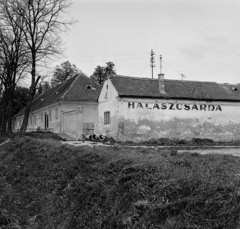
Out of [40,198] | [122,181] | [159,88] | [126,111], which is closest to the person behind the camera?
[122,181]

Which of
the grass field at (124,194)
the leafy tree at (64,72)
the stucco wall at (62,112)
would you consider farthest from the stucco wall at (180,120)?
the leafy tree at (64,72)

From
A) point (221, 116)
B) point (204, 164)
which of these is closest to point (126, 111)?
point (221, 116)

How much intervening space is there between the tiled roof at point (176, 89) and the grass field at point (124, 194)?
1503 centimetres

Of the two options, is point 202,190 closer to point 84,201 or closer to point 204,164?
point 204,164

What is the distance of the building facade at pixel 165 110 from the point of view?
25.9 metres

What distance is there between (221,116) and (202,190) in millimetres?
24070

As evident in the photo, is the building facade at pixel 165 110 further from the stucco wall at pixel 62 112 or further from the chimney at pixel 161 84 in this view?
the stucco wall at pixel 62 112

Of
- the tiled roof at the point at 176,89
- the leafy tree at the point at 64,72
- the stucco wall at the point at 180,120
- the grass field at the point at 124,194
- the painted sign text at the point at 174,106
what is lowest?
the grass field at the point at 124,194

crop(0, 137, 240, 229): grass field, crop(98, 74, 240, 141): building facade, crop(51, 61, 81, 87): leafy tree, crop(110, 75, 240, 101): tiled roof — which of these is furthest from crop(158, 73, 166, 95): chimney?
crop(51, 61, 81, 87): leafy tree

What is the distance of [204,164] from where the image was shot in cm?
810

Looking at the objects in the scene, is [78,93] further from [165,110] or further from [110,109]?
[165,110]

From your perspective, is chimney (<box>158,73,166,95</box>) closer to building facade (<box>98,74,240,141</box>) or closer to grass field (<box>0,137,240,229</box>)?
building facade (<box>98,74,240,141</box>)

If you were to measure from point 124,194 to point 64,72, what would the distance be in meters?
67.3

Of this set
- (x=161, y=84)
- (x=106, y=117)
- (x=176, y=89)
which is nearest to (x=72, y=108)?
(x=106, y=117)
